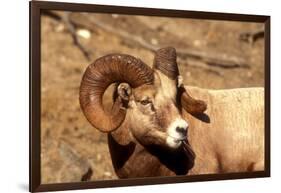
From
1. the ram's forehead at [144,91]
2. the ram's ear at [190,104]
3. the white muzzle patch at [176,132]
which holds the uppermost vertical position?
the ram's forehead at [144,91]

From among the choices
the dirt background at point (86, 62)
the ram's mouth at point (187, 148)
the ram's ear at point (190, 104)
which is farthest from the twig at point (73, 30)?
the ram's mouth at point (187, 148)

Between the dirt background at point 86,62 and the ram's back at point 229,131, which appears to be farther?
the ram's back at point 229,131

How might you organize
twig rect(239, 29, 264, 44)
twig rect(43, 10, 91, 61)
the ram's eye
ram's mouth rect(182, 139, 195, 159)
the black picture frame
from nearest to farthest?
the black picture frame
twig rect(43, 10, 91, 61)
the ram's eye
ram's mouth rect(182, 139, 195, 159)
twig rect(239, 29, 264, 44)

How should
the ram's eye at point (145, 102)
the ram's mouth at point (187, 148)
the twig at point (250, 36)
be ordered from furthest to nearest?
the twig at point (250, 36) → the ram's mouth at point (187, 148) → the ram's eye at point (145, 102)

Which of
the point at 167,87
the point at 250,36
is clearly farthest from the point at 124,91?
the point at 250,36

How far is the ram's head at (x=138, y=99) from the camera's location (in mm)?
3367

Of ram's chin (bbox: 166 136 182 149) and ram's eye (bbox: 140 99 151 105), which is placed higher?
ram's eye (bbox: 140 99 151 105)

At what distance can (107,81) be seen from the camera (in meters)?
3.40

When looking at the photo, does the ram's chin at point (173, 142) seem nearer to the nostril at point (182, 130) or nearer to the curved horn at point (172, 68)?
the nostril at point (182, 130)

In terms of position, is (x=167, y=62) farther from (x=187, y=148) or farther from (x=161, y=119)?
(x=187, y=148)

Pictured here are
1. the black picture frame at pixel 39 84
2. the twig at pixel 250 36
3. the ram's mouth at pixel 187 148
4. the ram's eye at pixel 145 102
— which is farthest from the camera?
the twig at pixel 250 36

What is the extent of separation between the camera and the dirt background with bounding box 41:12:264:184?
3.28 meters

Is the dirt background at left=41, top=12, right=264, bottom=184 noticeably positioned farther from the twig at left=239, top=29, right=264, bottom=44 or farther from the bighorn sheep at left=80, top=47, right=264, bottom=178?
the twig at left=239, top=29, right=264, bottom=44

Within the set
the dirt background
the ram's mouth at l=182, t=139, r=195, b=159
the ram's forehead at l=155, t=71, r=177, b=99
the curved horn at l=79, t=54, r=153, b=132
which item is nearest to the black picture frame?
the dirt background
